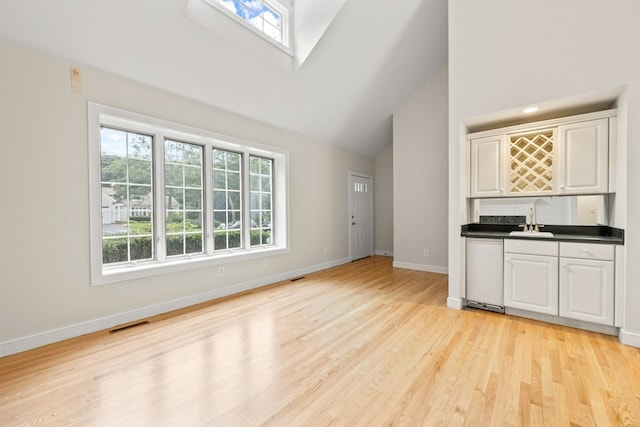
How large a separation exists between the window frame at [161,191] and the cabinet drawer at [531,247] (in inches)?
131

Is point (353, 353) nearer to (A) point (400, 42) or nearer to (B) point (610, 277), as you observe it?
(B) point (610, 277)

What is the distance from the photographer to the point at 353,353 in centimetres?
→ 238

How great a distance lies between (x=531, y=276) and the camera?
3074 mm

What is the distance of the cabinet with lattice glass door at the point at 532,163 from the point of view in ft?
10.4

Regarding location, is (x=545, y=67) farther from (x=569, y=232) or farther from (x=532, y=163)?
(x=569, y=232)

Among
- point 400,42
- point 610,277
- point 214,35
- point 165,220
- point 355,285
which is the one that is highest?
point 400,42

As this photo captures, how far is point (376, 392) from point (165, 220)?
3.07 m

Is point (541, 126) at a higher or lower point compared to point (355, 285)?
higher

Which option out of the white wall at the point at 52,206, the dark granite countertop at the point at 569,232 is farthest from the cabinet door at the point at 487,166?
the white wall at the point at 52,206

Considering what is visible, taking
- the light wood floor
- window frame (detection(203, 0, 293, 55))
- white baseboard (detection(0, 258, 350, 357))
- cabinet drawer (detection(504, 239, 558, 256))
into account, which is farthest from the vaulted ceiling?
cabinet drawer (detection(504, 239, 558, 256))

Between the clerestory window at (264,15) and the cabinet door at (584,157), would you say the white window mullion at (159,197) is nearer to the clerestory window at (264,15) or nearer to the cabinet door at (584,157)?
the clerestory window at (264,15)

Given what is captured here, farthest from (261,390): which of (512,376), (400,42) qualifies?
(400,42)

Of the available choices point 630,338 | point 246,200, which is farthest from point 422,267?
point 246,200

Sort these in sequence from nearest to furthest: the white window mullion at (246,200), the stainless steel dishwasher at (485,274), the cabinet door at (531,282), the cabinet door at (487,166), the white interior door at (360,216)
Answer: the cabinet door at (531,282)
the stainless steel dishwasher at (485,274)
the cabinet door at (487,166)
the white window mullion at (246,200)
the white interior door at (360,216)
